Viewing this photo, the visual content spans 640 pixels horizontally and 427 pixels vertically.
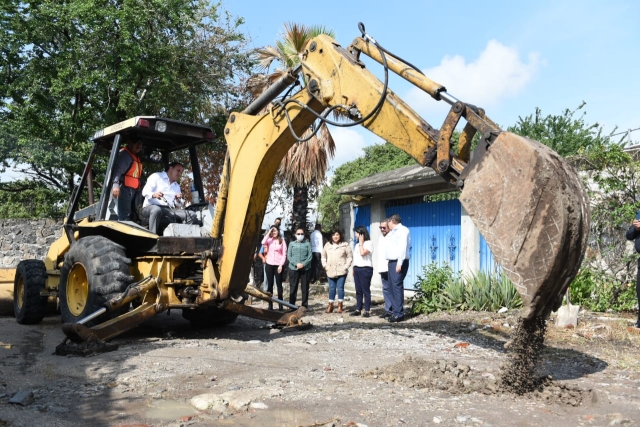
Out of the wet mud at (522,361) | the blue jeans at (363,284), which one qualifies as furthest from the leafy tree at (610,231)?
the wet mud at (522,361)

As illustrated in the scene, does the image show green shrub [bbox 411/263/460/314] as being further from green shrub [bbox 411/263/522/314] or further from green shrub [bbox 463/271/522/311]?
green shrub [bbox 463/271/522/311]

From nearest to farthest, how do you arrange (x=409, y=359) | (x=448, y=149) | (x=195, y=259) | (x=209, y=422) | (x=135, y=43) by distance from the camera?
1. (x=209, y=422)
2. (x=448, y=149)
3. (x=409, y=359)
4. (x=195, y=259)
5. (x=135, y=43)

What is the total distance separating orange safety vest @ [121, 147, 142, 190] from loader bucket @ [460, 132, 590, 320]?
511 centimetres

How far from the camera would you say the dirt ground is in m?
4.20

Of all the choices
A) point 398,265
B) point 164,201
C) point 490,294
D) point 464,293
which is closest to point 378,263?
point 398,265

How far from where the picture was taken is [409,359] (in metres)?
5.54

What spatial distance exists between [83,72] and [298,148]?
587 centimetres

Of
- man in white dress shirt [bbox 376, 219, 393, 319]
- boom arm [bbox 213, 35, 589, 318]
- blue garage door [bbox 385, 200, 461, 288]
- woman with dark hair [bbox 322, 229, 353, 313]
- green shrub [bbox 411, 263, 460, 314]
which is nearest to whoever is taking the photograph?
boom arm [bbox 213, 35, 589, 318]

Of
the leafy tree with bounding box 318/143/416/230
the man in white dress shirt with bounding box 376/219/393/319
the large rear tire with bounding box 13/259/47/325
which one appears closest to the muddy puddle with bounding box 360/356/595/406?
the man in white dress shirt with bounding box 376/219/393/319

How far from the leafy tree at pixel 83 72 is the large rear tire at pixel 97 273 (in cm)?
748

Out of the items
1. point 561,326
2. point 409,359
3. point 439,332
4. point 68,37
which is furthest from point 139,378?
point 68,37

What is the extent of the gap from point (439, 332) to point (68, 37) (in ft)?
39.3

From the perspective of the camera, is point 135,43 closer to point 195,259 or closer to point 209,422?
point 195,259

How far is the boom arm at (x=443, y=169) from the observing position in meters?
4.15
